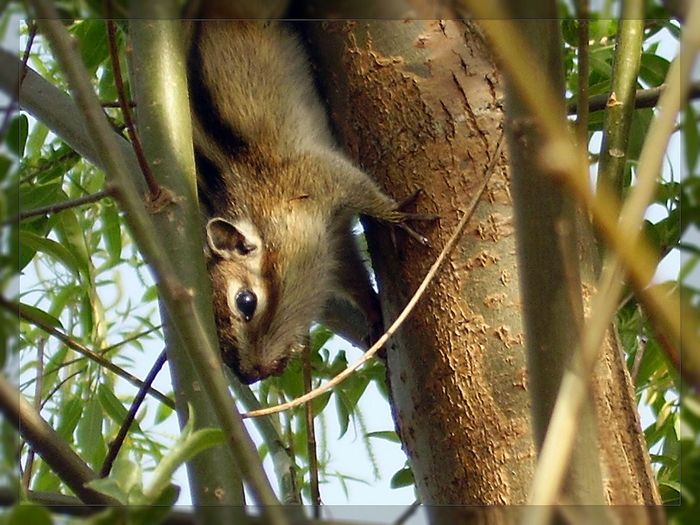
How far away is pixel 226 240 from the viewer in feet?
7.53

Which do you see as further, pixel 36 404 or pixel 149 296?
pixel 149 296

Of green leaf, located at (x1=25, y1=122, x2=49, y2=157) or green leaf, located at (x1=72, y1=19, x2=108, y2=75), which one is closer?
A: green leaf, located at (x1=72, y1=19, x2=108, y2=75)

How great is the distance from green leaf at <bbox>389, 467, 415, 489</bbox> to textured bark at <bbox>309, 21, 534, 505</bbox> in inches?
11.3

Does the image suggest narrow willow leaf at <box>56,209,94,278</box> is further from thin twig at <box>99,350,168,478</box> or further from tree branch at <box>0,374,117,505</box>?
tree branch at <box>0,374,117,505</box>

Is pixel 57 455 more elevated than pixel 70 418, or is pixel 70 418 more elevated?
pixel 70 418

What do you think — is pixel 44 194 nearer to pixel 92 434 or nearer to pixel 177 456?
pixel 92 434

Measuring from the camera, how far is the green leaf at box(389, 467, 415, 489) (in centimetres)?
181

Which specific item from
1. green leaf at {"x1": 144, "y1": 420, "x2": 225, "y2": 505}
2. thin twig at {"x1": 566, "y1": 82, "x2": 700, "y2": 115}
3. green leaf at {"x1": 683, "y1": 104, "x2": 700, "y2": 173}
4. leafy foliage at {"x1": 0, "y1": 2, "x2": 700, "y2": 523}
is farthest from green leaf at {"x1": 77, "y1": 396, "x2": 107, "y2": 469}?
green leaf at {"x1": 683, "y1": 104, "x2": 700, "y2": 173}

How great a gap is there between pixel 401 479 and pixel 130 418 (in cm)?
62

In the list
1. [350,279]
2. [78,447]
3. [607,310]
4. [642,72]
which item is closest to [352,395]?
[350,279]

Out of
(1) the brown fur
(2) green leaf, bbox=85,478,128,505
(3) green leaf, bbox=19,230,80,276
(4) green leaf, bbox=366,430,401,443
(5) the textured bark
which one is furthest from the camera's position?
(1) the brown fur

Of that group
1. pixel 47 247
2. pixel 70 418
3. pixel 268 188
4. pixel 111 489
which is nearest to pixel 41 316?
pixel 47 247

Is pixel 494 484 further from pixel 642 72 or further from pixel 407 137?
pixel 642 72

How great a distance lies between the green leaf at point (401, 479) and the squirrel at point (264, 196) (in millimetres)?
362
